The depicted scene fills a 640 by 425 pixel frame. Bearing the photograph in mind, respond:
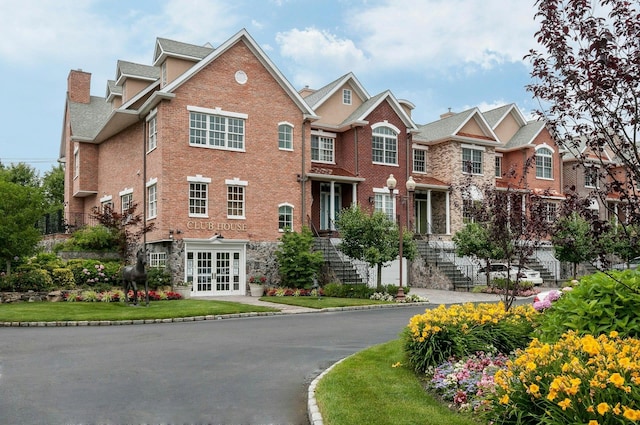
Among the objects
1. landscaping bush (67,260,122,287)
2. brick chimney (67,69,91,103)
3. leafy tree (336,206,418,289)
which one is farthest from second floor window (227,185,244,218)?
brick chimney (67,69,91,103)

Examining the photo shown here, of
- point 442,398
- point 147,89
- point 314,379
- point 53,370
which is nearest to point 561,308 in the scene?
point 442,398

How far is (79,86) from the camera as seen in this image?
135 ft

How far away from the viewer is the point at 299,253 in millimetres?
27656

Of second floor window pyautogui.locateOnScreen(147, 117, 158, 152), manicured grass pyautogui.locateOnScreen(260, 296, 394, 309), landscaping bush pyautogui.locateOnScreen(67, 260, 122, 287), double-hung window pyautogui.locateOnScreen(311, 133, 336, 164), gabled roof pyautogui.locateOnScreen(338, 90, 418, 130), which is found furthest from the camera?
double-hung window pyautogui.locateOnScreen(311, 133, 336, 164)

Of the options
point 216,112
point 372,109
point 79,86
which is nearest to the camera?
point 216,112

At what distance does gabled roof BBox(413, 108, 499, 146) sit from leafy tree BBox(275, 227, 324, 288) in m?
13.0

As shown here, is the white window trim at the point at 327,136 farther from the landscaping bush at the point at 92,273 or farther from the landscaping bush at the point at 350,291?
the landscaping bush at the point at 92,273

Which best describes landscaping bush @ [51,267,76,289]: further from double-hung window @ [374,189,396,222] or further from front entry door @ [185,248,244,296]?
double-hung window @ [374,189,396,222]

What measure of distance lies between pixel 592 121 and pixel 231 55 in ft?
79.7

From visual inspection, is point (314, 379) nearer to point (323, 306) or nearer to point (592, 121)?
point (592, 121)

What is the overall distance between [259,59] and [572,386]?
26.6m

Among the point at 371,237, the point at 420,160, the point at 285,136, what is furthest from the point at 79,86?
the point at 371,237

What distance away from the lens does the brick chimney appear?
4078cm

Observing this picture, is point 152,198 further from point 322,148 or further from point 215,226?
point 322,148
